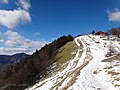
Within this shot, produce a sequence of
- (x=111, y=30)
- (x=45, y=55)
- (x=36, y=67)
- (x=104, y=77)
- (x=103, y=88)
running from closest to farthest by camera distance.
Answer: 1. (x=103, y=88)
2. (x=104, y=77)
3. (x=36, y=67)
4. (x=45, y=55)
5. (x=111, y=30)

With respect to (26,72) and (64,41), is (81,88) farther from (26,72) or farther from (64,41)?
(64,41)

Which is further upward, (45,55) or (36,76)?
(45,55)

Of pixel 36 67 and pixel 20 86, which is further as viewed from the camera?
pixel 36 67

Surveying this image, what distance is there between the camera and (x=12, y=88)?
275 feet

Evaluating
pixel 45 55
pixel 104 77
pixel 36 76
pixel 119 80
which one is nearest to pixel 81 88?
pixel 119 80

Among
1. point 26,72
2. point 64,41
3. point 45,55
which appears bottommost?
point 26,72

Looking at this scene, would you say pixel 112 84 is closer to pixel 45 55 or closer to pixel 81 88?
pixel 81 88

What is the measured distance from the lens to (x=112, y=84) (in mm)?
27359

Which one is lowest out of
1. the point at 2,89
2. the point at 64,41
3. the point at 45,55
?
the point at 2,89

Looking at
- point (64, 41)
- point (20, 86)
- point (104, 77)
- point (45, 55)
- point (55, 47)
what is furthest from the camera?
point (64, 41)

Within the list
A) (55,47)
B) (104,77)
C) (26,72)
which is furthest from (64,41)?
(104,77)

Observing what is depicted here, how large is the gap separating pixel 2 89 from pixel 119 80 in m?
67.6

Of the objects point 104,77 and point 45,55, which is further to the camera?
point 45,55

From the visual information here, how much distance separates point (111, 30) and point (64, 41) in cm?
4882
